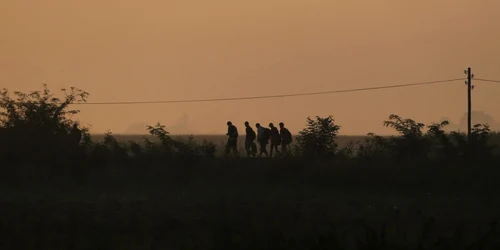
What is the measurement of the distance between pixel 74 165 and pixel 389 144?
51.1 feet

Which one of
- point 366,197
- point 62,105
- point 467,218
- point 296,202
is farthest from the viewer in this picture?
point 62,105

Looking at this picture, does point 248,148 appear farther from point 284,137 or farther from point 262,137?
point 284,137

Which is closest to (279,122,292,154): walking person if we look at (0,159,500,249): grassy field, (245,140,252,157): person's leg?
(245,140,252,157): person's leg

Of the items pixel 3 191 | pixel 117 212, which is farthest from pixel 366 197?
pixel 3 191

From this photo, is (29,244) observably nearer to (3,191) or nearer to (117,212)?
(117,212)

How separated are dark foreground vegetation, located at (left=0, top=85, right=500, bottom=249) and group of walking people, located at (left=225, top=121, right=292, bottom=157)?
31.0 inches

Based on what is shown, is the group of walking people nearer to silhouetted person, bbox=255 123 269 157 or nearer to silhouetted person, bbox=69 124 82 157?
silhouetted person, bbox=255 123 269 157

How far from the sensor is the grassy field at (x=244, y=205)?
1822 cm

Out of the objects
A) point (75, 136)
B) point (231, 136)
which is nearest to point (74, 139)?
point (75, 136)

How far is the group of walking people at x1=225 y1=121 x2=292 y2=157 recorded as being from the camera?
43344 millimetres

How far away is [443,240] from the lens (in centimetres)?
1605

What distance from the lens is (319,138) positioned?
44531mm

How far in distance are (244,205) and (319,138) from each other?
19.5 metres

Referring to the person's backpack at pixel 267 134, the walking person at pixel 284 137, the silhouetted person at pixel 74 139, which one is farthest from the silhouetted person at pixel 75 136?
the walking person at pixel 284 137
